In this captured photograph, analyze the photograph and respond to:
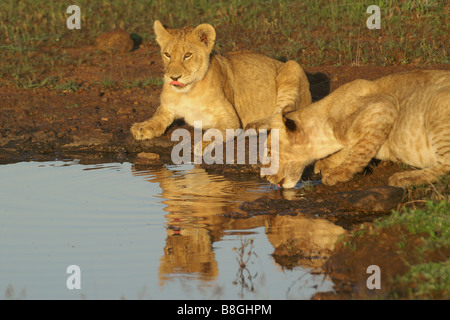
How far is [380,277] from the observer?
4.91 meters

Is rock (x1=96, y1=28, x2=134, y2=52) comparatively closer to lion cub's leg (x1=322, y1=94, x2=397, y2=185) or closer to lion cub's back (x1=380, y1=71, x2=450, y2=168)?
lion cub's back (x1=380, y1=71, x2=450, y2=168)

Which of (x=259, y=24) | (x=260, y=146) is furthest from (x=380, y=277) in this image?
(x=259, y=24)

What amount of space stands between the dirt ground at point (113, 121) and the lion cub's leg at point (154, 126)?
116 millimetres

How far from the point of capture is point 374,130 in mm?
7320

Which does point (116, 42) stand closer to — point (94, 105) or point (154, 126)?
point (94, 105)

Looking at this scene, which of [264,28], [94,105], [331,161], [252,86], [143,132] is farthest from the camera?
[264,28]

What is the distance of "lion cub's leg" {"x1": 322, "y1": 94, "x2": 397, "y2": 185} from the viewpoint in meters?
7.32

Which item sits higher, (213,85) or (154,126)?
(213,85)

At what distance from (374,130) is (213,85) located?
2816 millimetres

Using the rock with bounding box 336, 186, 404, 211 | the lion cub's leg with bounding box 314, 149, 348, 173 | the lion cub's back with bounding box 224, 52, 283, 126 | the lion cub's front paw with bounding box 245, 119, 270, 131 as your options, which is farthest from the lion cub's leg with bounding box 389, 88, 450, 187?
the lion cub's back with bounding box 224, 52, 283, 126

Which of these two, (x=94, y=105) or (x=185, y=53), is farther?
(x=94, y=105)

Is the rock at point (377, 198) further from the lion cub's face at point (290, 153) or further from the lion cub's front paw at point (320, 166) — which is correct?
the lion cub's front paw at point (320, 166)

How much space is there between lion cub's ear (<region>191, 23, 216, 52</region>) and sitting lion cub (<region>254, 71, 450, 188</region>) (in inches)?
78.0

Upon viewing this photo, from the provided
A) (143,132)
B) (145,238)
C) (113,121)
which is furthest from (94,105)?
(145,238)
